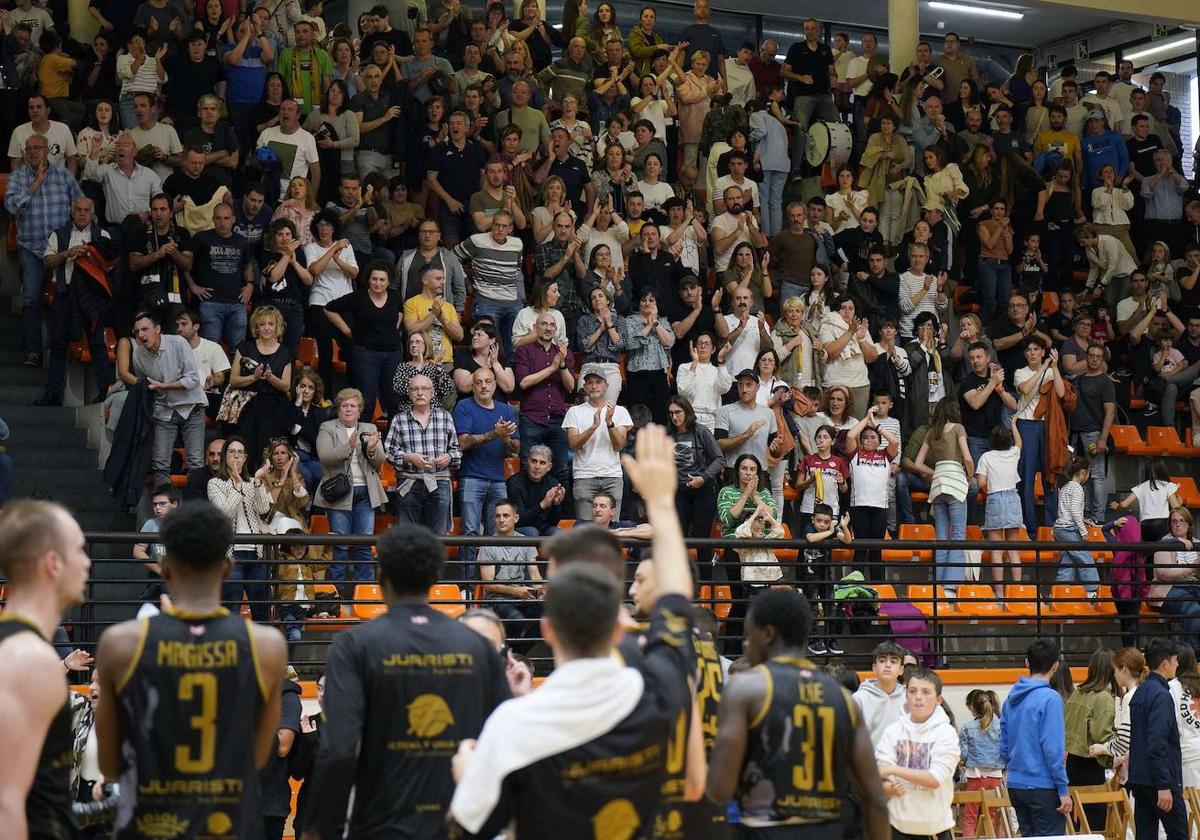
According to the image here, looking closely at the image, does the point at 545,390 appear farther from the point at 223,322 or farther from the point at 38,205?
the point at 38,205

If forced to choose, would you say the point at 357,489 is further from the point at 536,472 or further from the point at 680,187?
the point at 680,187

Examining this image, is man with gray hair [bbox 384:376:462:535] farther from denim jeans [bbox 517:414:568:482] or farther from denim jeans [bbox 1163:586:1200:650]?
denim jeans [bbox 1163:586:1200:650]

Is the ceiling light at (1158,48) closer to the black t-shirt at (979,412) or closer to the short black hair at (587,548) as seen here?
the black t-shirt at (979,412)

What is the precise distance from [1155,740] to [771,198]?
29.9 feet

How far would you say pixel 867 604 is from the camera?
13133mm

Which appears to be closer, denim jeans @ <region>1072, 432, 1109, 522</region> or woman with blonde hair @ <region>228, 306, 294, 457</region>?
woman with blonde hair @ <region>228, 306, 294, 457</region>

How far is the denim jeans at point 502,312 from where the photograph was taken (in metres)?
14.3

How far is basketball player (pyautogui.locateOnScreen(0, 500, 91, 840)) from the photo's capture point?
4039mm

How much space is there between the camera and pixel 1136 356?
714 inches

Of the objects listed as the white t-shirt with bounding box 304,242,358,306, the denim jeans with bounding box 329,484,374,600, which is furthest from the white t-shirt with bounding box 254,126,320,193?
the denim jeans with bounding box 329,484,374,600

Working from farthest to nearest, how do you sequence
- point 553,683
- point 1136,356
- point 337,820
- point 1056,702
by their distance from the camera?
point 1136,356, point 1056,702, point 337,820, point 553,683

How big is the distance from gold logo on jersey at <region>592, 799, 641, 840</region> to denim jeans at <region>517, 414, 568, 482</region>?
30.5 feet

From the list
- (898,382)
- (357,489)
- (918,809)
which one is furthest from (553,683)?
(898,382)

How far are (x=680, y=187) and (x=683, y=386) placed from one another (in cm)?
333
